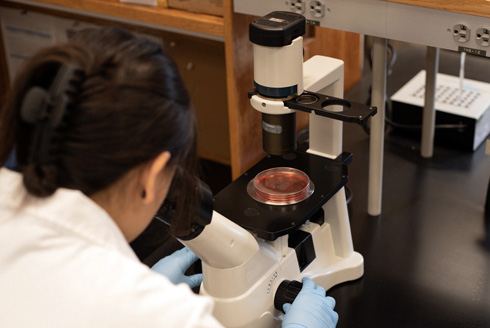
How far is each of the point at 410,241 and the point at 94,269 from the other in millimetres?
994

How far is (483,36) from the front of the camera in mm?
1248

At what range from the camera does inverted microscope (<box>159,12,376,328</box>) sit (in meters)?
1.08

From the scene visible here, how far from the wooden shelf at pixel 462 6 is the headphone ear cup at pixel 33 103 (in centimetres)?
89

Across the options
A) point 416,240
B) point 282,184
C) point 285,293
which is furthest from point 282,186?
point 416,240

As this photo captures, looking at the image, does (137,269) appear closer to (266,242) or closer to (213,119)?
(266,242)

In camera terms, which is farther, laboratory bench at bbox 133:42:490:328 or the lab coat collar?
laboratory bench at bbox 133:42:490:328

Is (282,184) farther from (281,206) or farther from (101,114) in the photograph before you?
(101,114)

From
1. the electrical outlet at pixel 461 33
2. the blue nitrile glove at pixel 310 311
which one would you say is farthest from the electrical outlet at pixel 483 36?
the blue nitrile glove at pixel 310 311

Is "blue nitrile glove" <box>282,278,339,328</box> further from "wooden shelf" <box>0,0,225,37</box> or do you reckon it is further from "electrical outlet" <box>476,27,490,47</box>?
"wooden shelf" <box>0,0,225,37</box>

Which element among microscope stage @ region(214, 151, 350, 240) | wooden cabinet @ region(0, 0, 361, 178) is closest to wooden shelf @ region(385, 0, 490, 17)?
microscope stage @ region(214, 151, 350, 240)

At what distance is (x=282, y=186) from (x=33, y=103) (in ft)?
2.24

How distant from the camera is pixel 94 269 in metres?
0.65

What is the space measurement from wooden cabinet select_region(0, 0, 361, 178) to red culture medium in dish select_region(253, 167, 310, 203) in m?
0.44

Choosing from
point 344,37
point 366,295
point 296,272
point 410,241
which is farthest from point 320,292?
point 344,37
